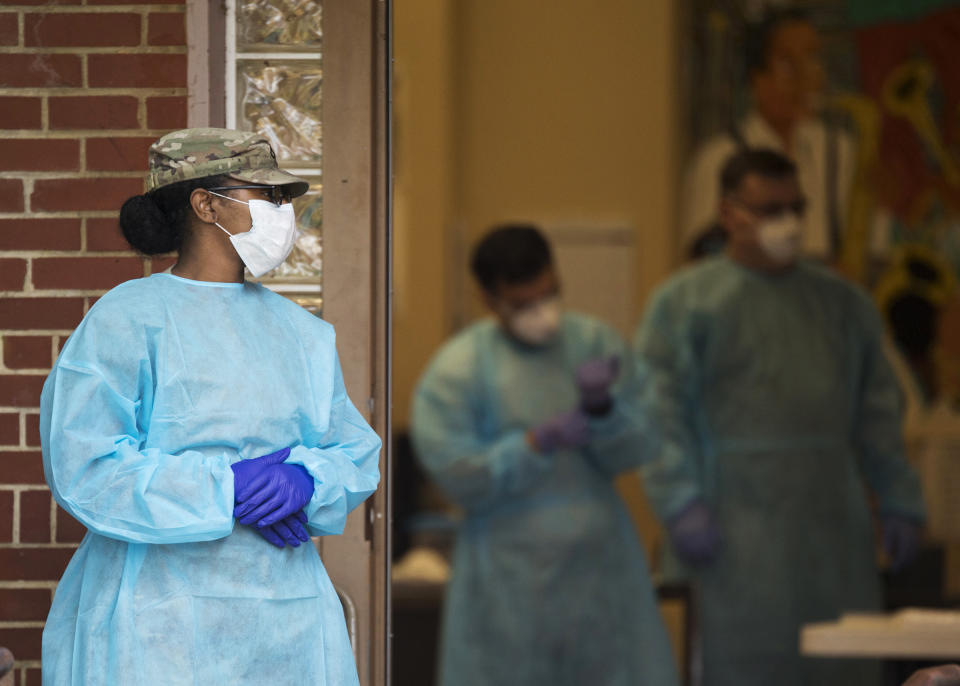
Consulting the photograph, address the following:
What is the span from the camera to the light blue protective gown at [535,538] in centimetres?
335

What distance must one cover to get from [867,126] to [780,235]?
2398 mm

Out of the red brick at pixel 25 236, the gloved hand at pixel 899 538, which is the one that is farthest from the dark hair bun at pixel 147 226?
the gloved hand at pixel 899 538

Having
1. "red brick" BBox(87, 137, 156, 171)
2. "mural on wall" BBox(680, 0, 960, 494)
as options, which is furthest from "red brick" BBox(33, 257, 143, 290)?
"mural on wall" BBox(680, 0, 960, 494)

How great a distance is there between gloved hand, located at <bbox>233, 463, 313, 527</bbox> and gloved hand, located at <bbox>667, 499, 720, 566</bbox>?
6.43ft

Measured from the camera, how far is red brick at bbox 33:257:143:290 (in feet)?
7.23

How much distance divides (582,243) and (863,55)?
5.03 feet

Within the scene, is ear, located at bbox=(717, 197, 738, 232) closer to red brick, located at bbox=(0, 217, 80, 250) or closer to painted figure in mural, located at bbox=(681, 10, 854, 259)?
painted figure in mural, located at bbox=(681, 10, 854, 259)

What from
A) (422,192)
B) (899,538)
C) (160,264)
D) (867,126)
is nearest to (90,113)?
(160,264)

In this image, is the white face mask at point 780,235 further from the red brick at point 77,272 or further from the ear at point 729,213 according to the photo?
the red brick at point 77,272

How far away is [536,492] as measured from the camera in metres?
3.40

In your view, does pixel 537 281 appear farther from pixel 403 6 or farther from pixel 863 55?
pixel 863 55

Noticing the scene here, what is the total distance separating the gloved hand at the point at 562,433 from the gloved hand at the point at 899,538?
3.29 ft

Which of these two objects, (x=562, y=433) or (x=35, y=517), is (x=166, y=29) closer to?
(x=35, y=517)

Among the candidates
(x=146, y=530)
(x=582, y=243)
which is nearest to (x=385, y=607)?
(x=146, y=530)
